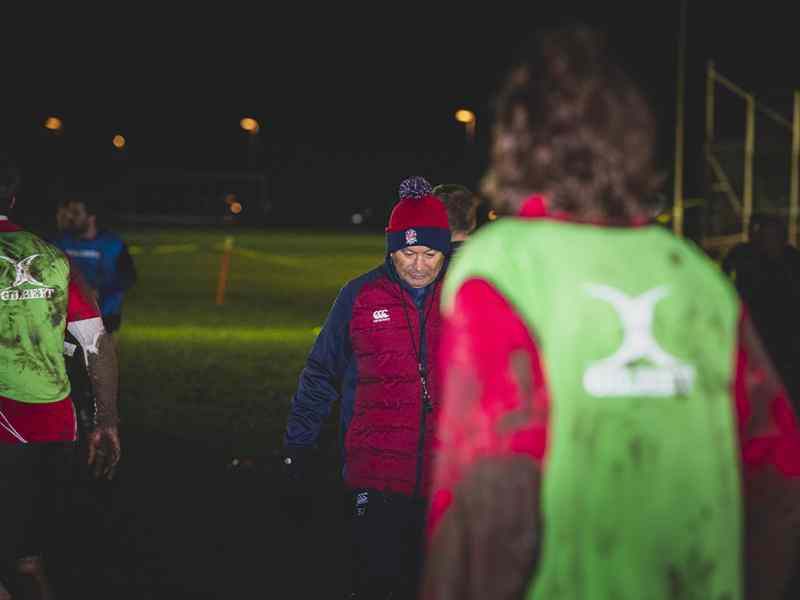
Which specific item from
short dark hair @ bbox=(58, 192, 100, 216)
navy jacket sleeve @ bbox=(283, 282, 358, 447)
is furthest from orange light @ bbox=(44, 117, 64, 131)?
navy jacket sleeve @ bbox=(283, 282, 358, 447)

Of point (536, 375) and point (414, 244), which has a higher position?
point (414, 244)

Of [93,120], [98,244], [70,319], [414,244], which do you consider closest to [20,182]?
[70,319]

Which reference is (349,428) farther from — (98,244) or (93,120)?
(93,120)

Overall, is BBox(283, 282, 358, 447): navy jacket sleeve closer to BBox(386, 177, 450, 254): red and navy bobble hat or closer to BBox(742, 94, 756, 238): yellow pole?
BBox(386, 177, 450, 254): red and navy bobble hat

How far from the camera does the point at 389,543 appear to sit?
16.2ft

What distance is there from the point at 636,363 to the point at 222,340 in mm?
17287

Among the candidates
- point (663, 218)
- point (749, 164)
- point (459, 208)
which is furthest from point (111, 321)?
point (663, 218)

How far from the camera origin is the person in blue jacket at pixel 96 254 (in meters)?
10.9

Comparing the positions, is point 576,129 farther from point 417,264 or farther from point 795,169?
point 795,169

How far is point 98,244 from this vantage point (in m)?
11.1

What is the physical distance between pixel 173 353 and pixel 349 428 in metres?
12.6

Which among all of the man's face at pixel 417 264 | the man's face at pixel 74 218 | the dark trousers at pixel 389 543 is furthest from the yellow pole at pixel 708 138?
the dark trousers at pixel 389 543

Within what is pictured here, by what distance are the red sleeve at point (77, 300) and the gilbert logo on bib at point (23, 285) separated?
159mm

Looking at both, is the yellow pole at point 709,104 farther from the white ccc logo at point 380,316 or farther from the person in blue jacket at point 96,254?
the white ccc logo at point 380,316
